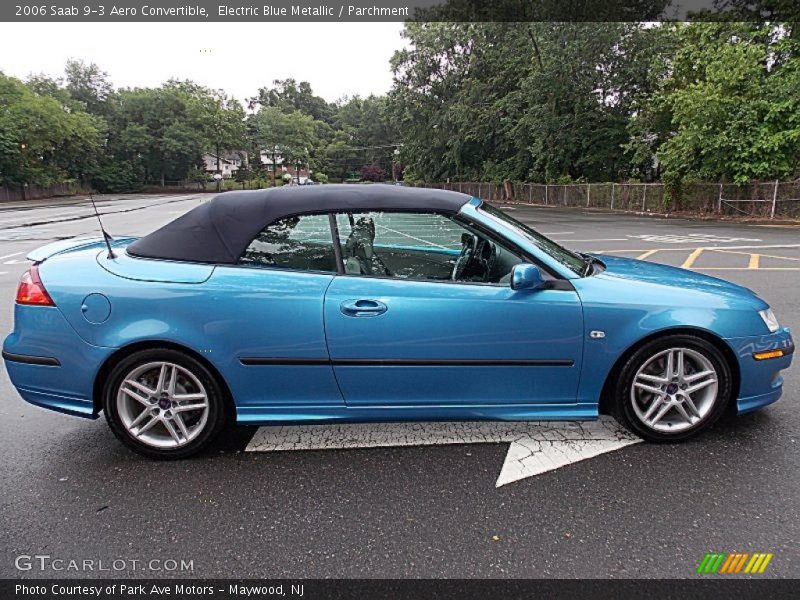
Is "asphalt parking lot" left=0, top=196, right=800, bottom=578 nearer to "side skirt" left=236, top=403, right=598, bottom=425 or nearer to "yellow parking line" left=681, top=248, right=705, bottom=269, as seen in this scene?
"side skirt" left=236, top=403, right=598, bottom=425

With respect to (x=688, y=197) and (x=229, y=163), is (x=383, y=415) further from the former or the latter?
(x=229, y=163)

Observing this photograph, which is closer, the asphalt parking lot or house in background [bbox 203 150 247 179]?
the asphalt parking lot

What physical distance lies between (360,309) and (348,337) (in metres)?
0.16

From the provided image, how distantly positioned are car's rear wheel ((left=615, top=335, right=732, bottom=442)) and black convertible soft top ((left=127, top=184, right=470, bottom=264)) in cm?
137

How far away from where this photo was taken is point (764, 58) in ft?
70.0

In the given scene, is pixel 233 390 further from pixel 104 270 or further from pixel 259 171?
pixel 259 171

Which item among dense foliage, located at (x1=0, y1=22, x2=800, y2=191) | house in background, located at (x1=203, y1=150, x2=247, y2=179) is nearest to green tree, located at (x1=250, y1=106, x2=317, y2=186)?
house in background, located at (x1=203, y1=150, x2=247, y2=179)

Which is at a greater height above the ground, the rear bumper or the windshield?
the windshield

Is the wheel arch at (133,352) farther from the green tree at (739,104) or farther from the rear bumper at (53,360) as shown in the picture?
the green tree at (739,104)

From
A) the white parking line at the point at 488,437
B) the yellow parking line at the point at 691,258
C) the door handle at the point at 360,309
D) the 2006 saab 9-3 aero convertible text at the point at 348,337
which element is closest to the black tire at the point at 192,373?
the 2006 saab 9-3 aero convertible text at the point at 348,337

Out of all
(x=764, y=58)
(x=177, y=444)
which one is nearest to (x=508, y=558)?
(x=177, y=444)

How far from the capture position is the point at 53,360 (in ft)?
9.80

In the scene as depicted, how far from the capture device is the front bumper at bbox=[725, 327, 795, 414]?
306 cm

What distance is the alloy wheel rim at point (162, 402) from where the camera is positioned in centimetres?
300
